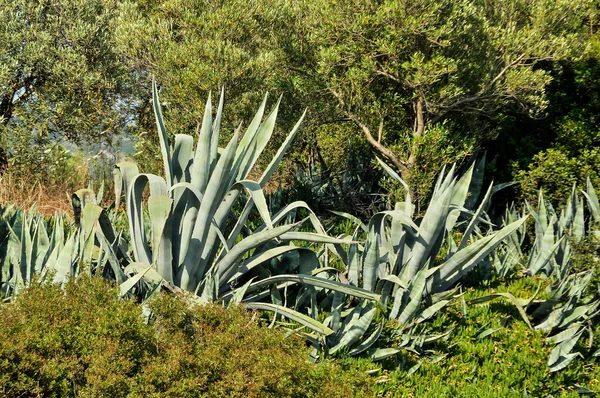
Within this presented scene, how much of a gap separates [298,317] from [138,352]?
119 cm

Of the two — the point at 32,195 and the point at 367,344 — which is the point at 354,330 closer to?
the point at 367,344

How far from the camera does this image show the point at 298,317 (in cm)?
436

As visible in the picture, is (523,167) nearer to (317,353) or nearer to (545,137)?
(545,137)

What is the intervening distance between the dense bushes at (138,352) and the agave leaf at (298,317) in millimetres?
424

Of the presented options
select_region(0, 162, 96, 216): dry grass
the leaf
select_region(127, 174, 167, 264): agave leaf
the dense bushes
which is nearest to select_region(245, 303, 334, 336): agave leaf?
Result: the dense bushes

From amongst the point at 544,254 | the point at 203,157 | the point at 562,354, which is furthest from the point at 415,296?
the point at 544,254

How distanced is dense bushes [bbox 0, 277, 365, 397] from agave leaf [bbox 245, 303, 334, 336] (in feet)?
1.39

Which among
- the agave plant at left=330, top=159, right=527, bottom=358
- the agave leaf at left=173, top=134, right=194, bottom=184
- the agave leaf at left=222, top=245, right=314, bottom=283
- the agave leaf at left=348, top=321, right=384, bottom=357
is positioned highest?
the agave leaf at left=173, top=134, right=194, bottom=184

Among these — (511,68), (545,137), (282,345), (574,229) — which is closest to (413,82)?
→ (511,68)

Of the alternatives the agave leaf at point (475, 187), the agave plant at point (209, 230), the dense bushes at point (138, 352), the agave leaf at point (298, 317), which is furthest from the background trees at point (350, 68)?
the dense bushes at point (138, 352)

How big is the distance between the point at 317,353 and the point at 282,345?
0.69 metres

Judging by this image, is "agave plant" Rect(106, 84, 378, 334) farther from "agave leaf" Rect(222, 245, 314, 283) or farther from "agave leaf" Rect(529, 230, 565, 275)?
"agave leaf" Rect(529, 230, 565, 275)

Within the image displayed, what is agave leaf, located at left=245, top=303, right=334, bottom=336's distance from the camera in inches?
167

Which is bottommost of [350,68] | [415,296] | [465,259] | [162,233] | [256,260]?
[415,296]
